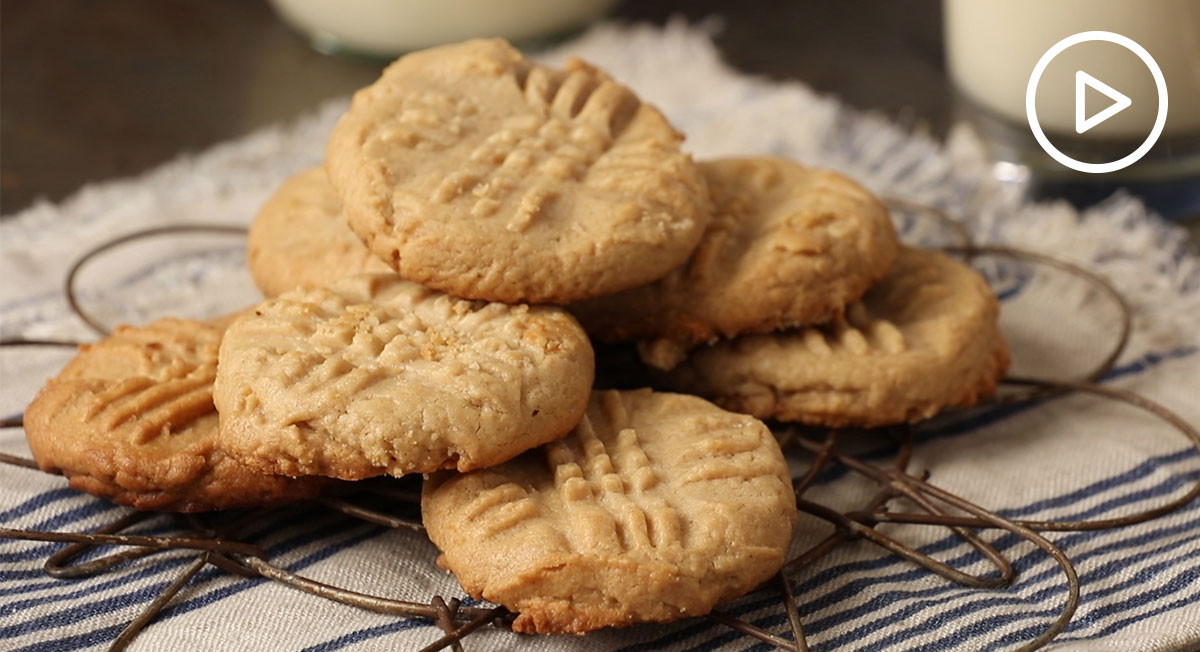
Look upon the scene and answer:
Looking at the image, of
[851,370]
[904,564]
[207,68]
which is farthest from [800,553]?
[207,68]

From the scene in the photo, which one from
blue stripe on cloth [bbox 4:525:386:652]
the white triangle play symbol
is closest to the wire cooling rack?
blue stripe on cloth [bbox 4:525:386:652]

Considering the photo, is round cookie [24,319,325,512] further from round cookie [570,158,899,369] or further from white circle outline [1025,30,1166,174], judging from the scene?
white circle outline [1025,30,1166,174]

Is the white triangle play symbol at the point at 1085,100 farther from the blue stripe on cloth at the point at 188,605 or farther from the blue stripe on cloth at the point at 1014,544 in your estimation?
the blue stripe on cloth at the point at 188,605

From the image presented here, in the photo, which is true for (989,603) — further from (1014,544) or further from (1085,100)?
(1085,100)

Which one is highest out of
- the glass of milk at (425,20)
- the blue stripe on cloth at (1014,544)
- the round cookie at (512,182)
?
the round cookie at (512,182)

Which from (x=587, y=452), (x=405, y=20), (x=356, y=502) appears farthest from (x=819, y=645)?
(x=405, y=20)

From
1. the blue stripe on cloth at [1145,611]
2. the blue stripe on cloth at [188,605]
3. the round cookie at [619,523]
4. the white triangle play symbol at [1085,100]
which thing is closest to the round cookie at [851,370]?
the round cookie at [619,523]

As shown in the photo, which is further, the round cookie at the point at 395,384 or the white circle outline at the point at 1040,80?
the white circle outline at the point at 1040,80
